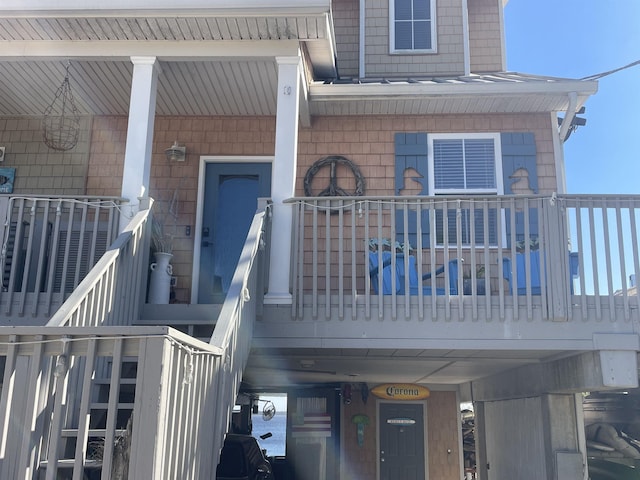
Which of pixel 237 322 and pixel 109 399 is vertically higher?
pixel 237 322

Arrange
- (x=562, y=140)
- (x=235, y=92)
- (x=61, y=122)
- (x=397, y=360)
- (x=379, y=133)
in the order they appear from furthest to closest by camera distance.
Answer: (x=379, y=133) < (x=562, y=140) < (x=61, y=122) < (x=235, y=92) < (x=397, y=360)

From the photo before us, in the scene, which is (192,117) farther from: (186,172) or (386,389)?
(386,389)

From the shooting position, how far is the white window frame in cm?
745

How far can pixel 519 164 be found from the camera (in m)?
7.43

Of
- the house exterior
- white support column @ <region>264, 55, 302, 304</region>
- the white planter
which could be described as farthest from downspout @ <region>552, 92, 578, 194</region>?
the white planter

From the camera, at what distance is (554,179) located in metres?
7.41

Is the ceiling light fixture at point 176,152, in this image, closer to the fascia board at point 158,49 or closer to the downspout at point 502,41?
the fascia board at point 158,49

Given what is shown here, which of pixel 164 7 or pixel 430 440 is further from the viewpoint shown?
pixel 430 440

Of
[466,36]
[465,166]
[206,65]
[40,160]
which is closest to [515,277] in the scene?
[465,166]

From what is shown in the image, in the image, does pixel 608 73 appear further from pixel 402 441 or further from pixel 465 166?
pixel 402 441

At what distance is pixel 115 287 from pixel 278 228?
5.06ft

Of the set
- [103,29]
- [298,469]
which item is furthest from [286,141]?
[298,469]

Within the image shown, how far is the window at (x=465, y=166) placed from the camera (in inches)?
295

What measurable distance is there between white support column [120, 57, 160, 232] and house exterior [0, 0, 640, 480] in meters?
0.02
